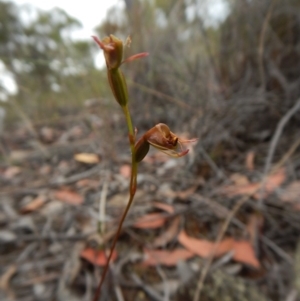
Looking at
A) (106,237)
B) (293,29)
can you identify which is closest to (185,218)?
(106,237)

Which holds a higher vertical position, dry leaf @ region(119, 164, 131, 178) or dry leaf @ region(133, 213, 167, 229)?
dry leaf @ region(119, 164, 131, 178)

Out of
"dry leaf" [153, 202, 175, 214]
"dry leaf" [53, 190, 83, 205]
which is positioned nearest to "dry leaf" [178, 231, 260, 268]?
"dry leaf" [153, 202, 175, 214]

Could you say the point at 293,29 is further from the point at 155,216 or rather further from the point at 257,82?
the point at 155,216

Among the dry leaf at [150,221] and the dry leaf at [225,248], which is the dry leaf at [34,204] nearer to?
the dry leaf at [150,221]

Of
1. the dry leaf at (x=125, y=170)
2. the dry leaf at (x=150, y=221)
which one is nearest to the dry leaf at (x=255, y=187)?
the dry leaf at (x=150, y=221)

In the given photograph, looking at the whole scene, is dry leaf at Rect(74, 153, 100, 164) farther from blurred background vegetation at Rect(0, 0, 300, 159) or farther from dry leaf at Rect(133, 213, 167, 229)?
dry leaf at Rect(133, 213, 167, 229)

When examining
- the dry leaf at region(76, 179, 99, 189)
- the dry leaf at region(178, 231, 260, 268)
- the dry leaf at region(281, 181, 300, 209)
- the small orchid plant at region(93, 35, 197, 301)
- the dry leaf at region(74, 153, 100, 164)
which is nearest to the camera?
the small orchid plant at region(93, 35, 197, 301)

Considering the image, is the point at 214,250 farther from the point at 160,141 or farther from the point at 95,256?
the point at 160,141
